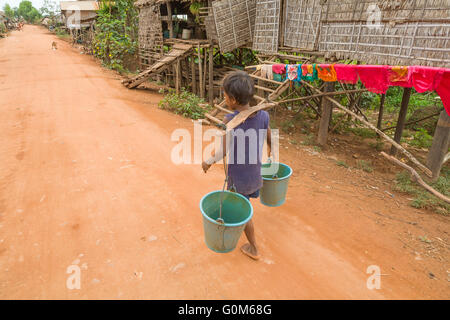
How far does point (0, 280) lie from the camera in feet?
7.90

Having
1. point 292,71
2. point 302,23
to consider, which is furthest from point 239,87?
point 302,23

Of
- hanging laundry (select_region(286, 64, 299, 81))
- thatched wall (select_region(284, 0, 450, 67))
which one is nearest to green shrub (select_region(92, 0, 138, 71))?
thatched wall (select_region(284, 0, 450, 67))

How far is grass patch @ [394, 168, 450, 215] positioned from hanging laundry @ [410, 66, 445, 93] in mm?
1661

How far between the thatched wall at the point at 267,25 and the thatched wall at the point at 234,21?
0.54m

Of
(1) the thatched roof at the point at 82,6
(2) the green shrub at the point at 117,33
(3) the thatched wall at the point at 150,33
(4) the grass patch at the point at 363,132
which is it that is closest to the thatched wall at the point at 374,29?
(4) the grass patch at the point at 363,132

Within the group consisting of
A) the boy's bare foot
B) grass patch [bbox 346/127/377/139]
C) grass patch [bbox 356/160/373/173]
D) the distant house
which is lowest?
grass patch [bbox 356/160/373/173]

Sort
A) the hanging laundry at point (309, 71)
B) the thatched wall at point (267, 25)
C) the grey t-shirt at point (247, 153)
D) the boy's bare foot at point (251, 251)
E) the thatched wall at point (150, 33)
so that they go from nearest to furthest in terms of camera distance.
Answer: the grey t-shirt at point (247, 153), the boy's bare foot at point (251, 251), the hanging laundry at point (309, 71), the thatched wall at point (267, 25), the thatched wall at point (150, 33)

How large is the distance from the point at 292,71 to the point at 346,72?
1230 millimetres

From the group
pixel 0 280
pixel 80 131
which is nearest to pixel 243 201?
pixel 0 280

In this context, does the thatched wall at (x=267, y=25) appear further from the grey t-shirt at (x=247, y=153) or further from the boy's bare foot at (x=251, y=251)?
the boy's bare foot at (x=251, y=251)

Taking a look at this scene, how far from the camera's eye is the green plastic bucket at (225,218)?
2.17m

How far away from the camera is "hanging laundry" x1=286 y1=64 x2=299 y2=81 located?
548 centimetres

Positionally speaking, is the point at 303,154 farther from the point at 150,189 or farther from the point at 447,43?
the point at 150,189

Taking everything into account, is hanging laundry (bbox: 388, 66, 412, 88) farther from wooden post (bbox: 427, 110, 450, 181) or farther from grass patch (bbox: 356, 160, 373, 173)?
grass patch (bbox: 356, 160, 373, 173)
